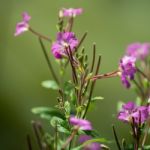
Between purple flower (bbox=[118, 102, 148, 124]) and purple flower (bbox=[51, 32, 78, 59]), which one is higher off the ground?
purple flower (bbox=[51, 32, 78, 59])

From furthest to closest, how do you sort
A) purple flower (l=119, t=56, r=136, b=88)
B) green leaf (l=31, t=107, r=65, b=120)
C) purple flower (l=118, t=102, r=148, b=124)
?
1. green leaf (l=31, t=107, r=65, b=120)
2. purple flower (l=119, t=56, r=136, b=88)
3. purple flower (l=118, t=102, r=148, b=124)

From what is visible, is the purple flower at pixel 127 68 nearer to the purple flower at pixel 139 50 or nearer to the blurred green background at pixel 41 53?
the purple flower at pixel 139 50

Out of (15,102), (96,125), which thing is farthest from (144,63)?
(15,102)

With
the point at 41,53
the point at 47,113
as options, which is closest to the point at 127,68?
the point at 47,113

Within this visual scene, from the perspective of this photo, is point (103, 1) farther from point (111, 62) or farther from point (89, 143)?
point (89, 143)

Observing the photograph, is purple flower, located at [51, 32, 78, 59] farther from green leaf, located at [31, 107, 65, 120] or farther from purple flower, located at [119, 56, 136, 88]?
green leaf, located at [31, 107, 65, 120]

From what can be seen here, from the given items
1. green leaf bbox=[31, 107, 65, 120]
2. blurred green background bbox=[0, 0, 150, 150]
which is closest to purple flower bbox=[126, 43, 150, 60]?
green leaf bbox=[31, 107, 65, 120]

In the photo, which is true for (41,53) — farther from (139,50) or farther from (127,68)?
(127,68)
